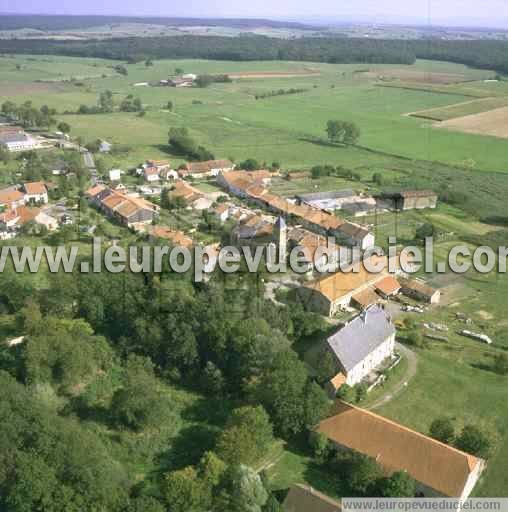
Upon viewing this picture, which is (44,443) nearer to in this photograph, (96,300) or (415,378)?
(96,300)

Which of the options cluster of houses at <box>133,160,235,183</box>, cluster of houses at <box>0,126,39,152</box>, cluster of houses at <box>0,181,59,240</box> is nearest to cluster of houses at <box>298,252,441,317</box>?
cluster of houses at <box>0,181,59,240</box>

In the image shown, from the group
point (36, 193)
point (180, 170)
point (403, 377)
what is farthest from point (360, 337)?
point (180, 170)

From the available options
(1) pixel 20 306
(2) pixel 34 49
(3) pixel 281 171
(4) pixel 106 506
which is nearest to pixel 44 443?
(4) pixel 106 506

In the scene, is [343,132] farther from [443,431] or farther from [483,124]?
[443,431]

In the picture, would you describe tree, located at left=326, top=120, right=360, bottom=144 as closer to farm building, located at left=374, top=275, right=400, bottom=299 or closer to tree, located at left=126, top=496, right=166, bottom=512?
farm building, located at left=374, top=275, right=400, bottom=299

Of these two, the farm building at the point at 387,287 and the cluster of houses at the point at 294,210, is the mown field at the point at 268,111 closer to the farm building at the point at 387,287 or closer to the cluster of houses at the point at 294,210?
the cluster of houses at the point at 294,210

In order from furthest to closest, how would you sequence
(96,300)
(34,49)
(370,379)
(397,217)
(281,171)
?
(34,49), (281,171), (397,217), (96,300), (370,379)
